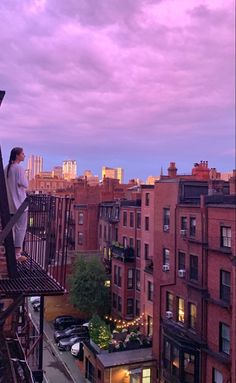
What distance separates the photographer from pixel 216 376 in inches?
815

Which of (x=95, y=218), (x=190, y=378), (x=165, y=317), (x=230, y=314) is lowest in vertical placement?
(x=190, y=378)

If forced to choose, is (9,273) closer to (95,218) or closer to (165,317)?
(165,317)

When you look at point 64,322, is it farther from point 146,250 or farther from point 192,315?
point 192,315

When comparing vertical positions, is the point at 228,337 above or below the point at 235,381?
above

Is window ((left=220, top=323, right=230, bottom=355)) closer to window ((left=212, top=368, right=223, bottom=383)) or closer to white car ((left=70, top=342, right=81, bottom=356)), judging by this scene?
window ((left=212, top=368, right=223, bottom=383))

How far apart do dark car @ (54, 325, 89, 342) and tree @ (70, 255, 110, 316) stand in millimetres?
2471

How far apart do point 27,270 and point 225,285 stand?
53.4 ft

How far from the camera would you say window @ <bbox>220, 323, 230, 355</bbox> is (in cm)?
1988

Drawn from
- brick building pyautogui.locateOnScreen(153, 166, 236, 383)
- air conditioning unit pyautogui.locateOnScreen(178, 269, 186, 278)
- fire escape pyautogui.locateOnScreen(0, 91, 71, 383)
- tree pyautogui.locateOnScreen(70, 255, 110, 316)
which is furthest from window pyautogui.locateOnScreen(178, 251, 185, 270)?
fire escape pyautogui.locateOnScreen(0, 91, 71, 383)

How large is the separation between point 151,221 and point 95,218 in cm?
1782

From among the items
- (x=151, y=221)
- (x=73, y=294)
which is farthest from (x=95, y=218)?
(x=151, y=221)

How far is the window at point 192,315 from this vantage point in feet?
73.4

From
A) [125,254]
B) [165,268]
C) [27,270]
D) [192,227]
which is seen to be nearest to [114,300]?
[125,254]

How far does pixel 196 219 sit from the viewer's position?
22.8m
